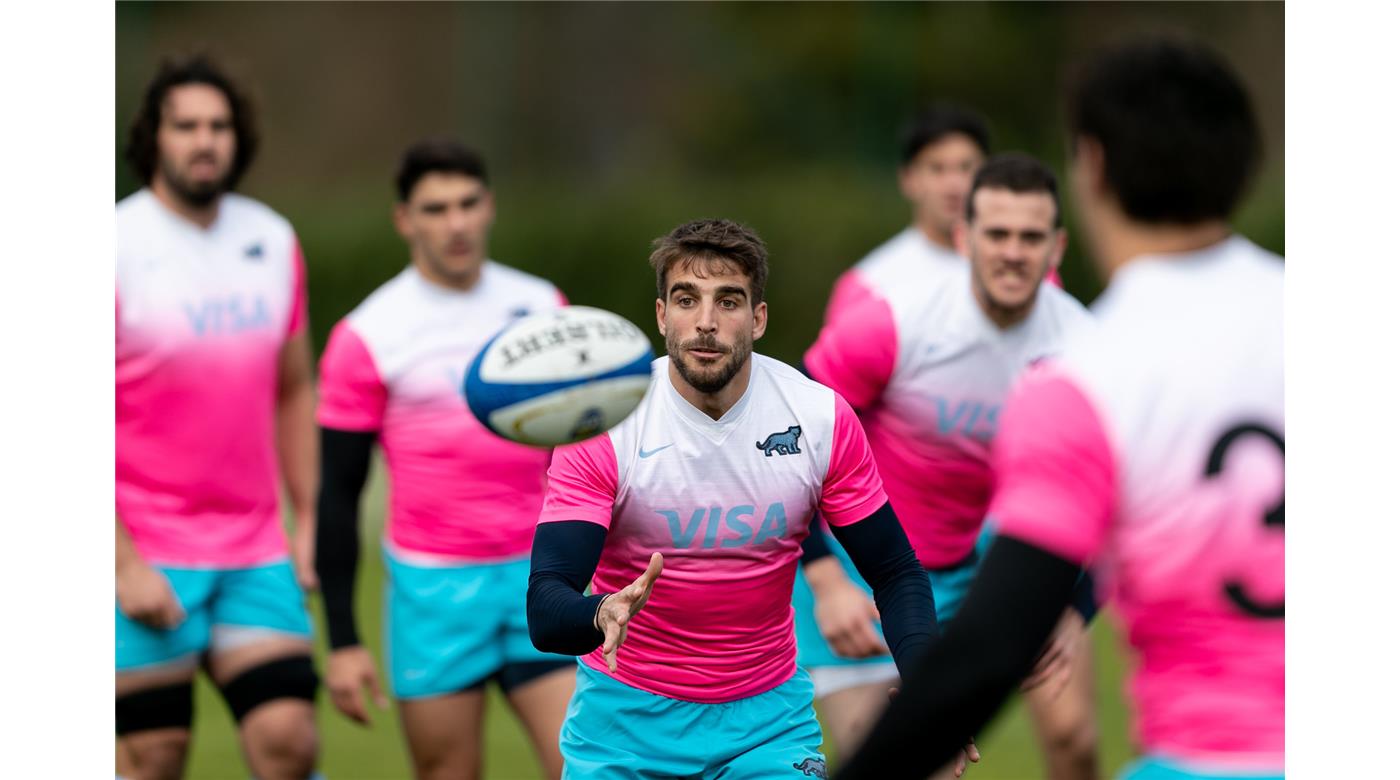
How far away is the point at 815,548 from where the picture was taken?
4539 millimetres

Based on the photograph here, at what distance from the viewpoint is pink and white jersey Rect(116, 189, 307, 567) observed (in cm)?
536

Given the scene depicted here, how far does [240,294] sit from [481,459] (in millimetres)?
965

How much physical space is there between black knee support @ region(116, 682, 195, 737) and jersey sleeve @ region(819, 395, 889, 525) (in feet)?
8.19

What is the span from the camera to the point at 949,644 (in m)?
2.49

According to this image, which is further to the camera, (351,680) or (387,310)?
(387,310)

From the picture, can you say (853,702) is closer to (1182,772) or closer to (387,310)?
(387,310)

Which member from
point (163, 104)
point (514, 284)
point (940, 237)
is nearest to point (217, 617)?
point (514, 284)

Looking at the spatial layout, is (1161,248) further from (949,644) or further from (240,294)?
(240,294)

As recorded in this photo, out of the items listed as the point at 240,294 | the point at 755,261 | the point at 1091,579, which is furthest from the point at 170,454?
the point at 1091,579

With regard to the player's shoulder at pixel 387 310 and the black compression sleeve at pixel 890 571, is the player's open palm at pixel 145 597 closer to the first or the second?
the player's shoulder at pixel 387 310

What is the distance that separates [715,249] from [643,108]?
17.7 meters

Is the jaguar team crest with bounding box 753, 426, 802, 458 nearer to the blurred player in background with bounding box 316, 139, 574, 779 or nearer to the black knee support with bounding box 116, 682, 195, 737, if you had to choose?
the blurred player in background with bounding box 316, 139, 574, 779

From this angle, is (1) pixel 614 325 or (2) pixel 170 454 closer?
(1) pixel 614 325
